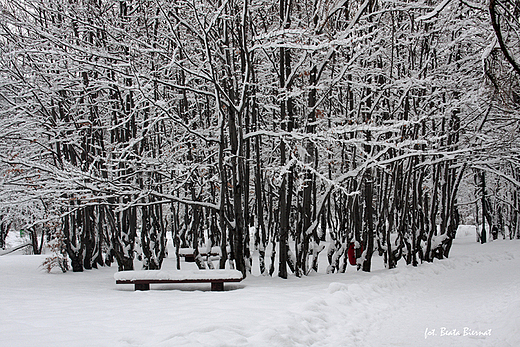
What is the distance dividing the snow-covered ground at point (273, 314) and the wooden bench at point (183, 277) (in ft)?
1.30

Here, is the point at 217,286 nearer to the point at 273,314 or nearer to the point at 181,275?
the point at 181,275

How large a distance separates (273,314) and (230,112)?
16.6ft

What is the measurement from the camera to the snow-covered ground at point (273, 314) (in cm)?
411

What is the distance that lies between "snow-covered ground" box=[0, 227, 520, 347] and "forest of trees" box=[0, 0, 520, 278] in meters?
1.80

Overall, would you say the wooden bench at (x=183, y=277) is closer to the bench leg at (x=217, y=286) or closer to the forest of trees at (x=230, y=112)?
the bench leg at (x=217, y=286)

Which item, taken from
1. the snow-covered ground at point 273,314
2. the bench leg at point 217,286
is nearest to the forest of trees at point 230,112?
the bench leg at point 217,286

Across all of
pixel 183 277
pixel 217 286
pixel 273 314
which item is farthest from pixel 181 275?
pixel 273 314

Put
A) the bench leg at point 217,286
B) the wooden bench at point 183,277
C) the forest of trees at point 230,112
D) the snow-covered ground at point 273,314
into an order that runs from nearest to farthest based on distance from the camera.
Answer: the snow-covered ground at point 273,314 → the wooden bench at point 183,277 → the bench leg at point 217,286 → the forest of trees at point 230,112

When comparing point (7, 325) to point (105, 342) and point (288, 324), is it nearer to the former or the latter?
point (105, 342)

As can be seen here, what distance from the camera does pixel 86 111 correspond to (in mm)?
11633

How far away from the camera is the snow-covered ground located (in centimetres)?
411

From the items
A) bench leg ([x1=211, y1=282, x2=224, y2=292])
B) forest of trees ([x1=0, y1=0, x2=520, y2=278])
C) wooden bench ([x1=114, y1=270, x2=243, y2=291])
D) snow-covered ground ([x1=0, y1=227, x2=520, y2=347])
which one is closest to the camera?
snow-covered ground ([x1=0, y1=227, x2=520, y2=347])

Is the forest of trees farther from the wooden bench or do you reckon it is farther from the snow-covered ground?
the snow-covered ground

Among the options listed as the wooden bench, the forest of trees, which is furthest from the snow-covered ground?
the forest of trees
